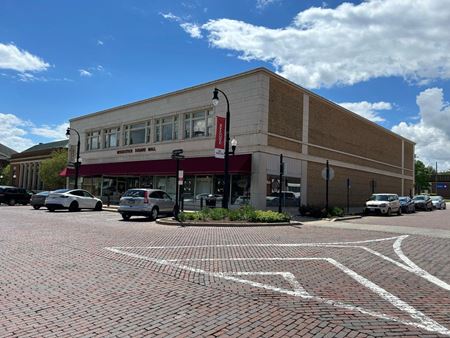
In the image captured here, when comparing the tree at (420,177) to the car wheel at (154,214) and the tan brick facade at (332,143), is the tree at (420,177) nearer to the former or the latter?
the tan brick facade at (332,143)

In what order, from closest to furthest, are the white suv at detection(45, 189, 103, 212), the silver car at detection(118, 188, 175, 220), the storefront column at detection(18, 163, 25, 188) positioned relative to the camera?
1. the silver car at detection(118, 188, 175, 220)
2. the white suv at detection(45, 189, 103, 212)
3. the storefront column at detection(18, 163, 25, 188)

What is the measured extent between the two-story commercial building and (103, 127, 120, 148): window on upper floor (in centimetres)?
9

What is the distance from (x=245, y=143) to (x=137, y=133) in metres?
13.7

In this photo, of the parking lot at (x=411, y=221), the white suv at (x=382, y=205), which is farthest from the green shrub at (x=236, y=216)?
the white suv at (x=382, y=205)

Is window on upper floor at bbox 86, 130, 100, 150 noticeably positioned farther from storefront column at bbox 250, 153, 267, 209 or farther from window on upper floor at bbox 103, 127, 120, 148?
storefront column at bbox 250, 153, 267, 209

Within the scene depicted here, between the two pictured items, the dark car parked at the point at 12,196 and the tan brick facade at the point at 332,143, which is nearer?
the tan brick facade at the point at 332,143

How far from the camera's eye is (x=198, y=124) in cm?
3131

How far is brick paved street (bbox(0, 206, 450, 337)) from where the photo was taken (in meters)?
5.14

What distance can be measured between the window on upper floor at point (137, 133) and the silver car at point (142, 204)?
14.3 meters

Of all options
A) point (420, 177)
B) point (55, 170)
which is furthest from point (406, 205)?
point (420, 177)

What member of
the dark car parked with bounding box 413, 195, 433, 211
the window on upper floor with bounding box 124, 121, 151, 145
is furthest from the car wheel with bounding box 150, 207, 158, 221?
the dark car parked with bounding box 413, 195, 433, 211

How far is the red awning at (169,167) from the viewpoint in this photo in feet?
Answer: 86.4

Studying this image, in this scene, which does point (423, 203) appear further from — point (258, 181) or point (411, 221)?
point (258, 181)

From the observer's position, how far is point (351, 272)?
8.73 m
